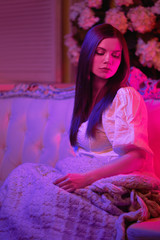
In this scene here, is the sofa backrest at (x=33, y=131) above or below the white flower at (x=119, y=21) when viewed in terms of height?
below

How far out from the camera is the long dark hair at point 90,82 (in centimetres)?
162

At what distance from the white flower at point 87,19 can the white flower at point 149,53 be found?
1.11 feet

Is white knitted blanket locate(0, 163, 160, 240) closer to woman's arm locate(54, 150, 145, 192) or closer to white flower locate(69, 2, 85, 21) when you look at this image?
woman's arm locate(54, 150, 145, 192)

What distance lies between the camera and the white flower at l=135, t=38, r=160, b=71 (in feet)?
6.38

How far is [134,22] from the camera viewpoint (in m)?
1.98

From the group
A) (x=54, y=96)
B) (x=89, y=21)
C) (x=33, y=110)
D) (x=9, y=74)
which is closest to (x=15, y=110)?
(x=33, y=110)

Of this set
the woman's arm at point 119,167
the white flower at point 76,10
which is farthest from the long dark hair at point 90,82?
the white flower at point 76,10

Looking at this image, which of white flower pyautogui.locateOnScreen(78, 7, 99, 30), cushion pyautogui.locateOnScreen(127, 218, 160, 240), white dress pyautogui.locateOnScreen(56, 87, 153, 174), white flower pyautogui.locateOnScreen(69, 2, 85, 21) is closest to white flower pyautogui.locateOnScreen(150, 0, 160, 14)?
white flower pyautogui.locateOnScreen(78, 7, 99, 30)

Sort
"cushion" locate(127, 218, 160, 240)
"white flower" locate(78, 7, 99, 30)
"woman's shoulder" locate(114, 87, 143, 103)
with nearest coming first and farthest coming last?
1. "cushion" locate(127, 218, 160, 240)
2. "woman's shoulder" locate(114, 87, 143, 103)
3. "white flower" locate(78, 7, 99, 30)

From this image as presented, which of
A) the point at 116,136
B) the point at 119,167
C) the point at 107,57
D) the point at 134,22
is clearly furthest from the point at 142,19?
the point at 119,167

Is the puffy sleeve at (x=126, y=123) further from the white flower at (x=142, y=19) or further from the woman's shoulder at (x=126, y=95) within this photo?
the white flower at (x=142, y=19)

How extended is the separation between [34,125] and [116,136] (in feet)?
3.03

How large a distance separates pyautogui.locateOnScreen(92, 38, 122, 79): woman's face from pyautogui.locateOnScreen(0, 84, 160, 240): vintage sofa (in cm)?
55

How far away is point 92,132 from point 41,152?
2.30 ft
